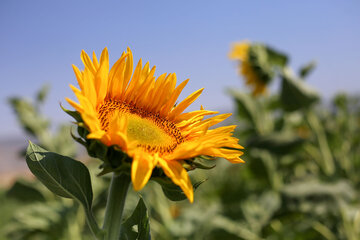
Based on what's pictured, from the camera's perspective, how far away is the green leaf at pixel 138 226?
566 mm

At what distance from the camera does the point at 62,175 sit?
53 centimetres

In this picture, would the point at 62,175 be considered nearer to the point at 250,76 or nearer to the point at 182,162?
the point at 182,162

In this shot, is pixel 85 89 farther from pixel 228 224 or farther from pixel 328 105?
pixel 328 105

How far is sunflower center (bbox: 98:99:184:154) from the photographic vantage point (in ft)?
1.81

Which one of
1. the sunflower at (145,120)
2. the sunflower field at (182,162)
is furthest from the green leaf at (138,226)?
the sunflower at (145,120)

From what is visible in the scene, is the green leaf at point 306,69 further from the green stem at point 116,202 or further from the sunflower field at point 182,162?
the green stem at point 116,202

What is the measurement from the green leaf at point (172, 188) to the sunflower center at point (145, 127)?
0.05m

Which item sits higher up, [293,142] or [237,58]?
[237,58]

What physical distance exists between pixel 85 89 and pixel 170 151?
0.16 m

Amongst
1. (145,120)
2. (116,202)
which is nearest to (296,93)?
(145,120)

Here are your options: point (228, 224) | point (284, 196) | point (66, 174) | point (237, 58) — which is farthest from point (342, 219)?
point (66, 174)

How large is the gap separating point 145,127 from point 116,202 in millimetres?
132

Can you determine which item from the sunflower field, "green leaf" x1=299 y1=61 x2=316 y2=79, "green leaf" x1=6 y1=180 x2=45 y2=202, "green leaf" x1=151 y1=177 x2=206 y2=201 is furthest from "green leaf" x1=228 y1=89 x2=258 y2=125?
"green leaf" x1=151 y1=177 x2=206 y2=201

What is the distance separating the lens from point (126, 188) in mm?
526
